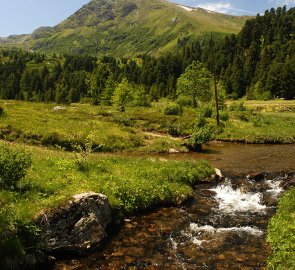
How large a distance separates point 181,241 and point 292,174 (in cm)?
1884

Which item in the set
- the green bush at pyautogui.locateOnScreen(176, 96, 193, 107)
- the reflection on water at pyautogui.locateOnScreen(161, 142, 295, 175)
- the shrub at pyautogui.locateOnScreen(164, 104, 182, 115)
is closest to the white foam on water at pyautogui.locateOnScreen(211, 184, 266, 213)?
the reflection on water at pyautogui.locateOnScreen(161, 142, 295, 175)

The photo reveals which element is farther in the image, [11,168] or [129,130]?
[129,130]

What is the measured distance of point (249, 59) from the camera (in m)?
180

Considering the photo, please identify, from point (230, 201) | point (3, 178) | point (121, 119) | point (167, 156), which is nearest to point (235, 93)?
point (121, 119)

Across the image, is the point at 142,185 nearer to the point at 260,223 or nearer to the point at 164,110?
the point at 260,223

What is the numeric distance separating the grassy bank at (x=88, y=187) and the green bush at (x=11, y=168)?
47 centimetres

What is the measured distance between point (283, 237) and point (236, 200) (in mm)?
8818

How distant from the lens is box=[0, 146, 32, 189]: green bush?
1980cm

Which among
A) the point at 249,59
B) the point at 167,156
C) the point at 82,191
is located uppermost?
the point at 249,59

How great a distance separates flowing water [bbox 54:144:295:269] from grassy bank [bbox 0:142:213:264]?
49.5 inches

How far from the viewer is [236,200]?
26.9 m

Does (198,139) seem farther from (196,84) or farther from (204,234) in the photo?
(196,84)

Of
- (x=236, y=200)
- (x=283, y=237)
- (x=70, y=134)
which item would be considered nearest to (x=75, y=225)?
(x=283, y=237)

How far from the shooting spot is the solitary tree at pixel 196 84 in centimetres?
9688
